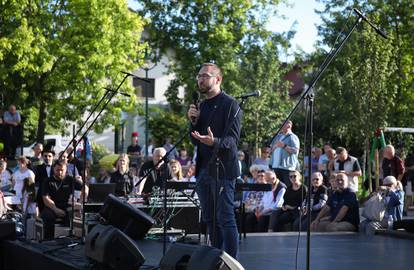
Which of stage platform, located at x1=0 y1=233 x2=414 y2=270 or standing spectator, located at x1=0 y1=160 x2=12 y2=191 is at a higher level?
standing spectator, located at x1=0 y1=160 x2=12 y2=191

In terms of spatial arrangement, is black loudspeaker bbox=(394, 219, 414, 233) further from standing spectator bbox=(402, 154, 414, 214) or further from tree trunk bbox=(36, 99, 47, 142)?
tree trunk bbox=(36, 99, 47, 142)

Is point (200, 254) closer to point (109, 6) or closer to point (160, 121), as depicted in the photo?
point (109, 6)

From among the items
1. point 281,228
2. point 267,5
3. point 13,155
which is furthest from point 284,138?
point 267,5

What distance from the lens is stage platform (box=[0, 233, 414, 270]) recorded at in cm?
683

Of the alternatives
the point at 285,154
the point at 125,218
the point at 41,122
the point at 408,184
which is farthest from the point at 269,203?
the point at 41,122

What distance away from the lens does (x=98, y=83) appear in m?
24.1

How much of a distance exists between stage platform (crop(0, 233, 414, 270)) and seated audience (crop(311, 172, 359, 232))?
27.3 inches

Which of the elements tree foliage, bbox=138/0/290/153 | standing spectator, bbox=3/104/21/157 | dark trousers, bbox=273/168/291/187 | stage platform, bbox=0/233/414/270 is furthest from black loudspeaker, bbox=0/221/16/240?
tree foliage, bbox=138/0/290/153

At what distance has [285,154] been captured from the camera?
1191 cm

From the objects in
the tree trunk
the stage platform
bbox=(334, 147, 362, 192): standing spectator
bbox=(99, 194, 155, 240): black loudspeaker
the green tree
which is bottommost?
the stage platform

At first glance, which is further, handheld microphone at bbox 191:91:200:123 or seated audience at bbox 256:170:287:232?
seated audience at bbox 256:170:287:232

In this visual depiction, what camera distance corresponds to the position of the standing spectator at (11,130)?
19.2m

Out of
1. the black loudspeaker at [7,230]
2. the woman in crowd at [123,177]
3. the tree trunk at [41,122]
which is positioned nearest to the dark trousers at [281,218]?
the woman in crowd at [123,177]

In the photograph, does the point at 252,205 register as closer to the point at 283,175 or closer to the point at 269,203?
the point at 269,203
